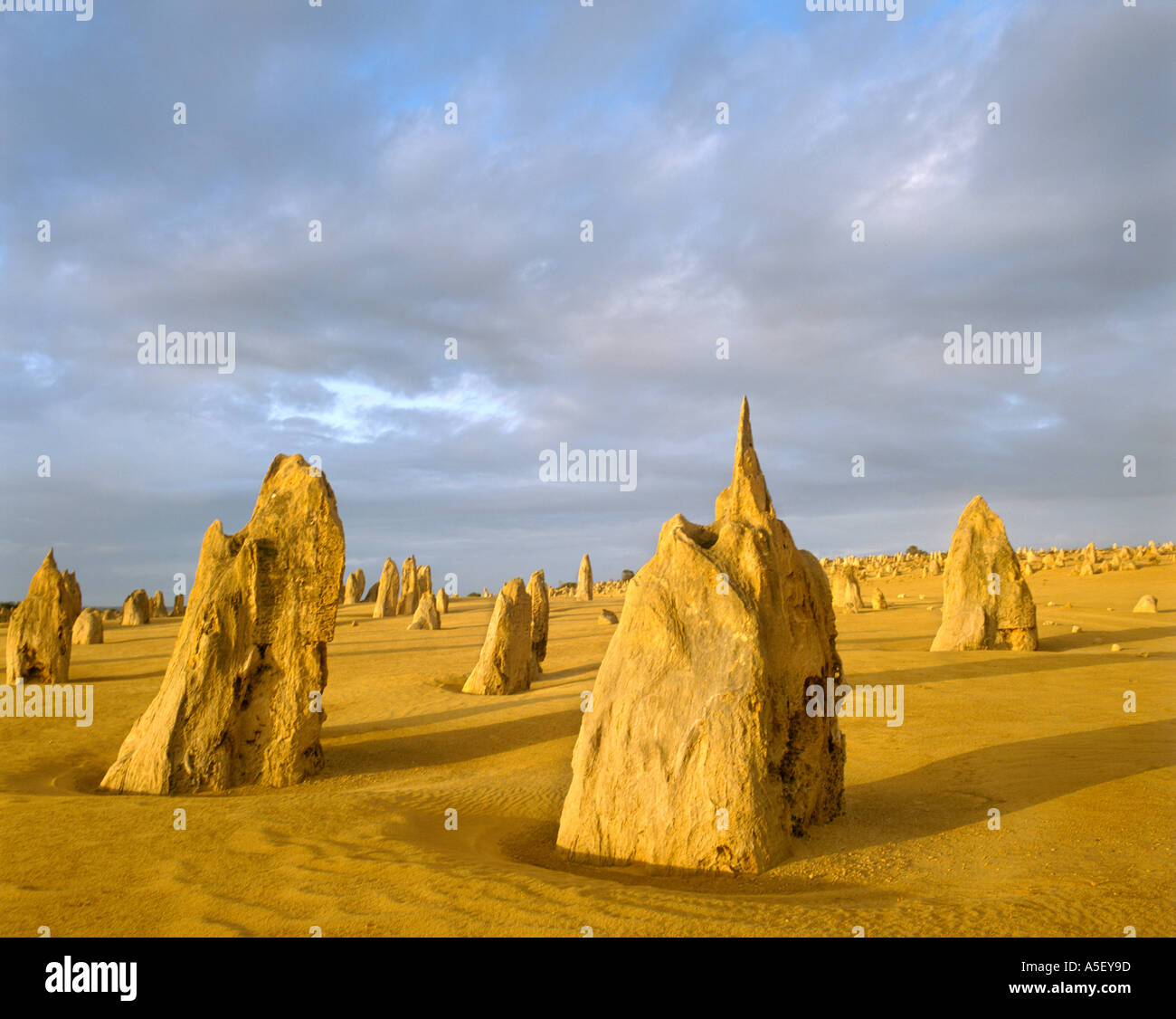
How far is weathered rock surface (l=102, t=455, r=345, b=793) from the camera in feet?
31.8

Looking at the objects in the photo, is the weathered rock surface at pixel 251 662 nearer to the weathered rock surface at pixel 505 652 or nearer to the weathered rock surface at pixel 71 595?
the weathered rock surface at pixel 505 652

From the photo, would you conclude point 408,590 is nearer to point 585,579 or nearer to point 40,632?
point 585,579

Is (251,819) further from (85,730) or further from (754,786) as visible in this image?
(85,730)

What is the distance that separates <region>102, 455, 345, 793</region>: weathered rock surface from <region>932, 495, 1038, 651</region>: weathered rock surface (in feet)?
47.5

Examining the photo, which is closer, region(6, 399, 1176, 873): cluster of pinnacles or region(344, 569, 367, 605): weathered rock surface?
region(6, 399, 1176, 873): cluster of pinnacles

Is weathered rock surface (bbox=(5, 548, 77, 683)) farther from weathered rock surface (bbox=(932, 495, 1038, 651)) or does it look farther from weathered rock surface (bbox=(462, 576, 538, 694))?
weathered rock surface (bbox=(932, 495, 1038, 651))

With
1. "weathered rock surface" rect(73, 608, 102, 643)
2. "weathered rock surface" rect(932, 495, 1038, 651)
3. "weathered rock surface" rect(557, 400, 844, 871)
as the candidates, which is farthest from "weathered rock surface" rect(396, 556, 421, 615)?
"weathered rock surface" rect(557, 400, 844, 871)

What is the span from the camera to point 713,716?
6605mm

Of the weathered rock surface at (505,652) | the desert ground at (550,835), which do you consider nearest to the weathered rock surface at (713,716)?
the desert ground at (550,835)

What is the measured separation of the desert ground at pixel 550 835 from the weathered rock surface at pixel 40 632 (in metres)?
2.60

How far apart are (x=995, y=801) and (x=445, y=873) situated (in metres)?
5.95

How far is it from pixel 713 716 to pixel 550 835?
2467mm
